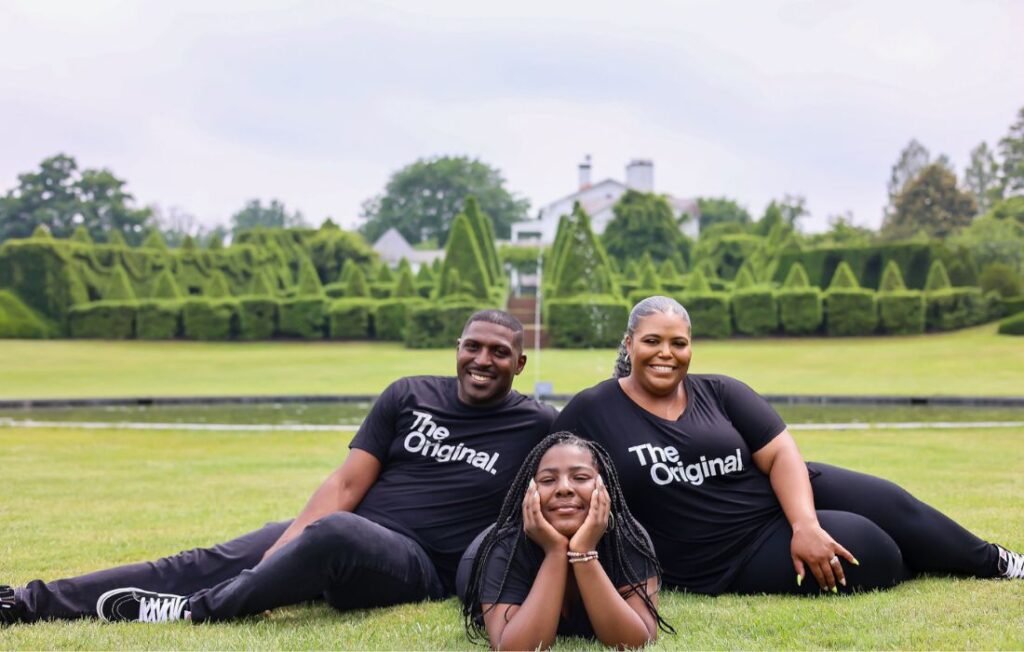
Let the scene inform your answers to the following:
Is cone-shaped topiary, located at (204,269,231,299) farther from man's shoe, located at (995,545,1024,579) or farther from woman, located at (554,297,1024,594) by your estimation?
man's shoe, located at (995,545,1024,579)

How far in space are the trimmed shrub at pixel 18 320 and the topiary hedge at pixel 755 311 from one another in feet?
91.5

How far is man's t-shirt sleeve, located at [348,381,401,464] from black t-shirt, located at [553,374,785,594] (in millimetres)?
774

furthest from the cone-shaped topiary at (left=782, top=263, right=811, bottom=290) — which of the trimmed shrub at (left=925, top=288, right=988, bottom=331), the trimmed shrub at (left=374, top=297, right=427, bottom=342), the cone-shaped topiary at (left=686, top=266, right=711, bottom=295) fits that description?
the trimmed shrub at (left=374, top=297, right=427, bottom=342)

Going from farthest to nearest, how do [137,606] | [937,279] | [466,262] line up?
[937,279] → [466,262] → [137,606]

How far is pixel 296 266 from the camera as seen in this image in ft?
177

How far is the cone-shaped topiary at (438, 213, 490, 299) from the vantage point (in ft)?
115

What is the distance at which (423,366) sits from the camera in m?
26.7

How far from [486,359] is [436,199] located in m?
→ 90.9

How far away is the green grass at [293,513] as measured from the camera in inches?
136

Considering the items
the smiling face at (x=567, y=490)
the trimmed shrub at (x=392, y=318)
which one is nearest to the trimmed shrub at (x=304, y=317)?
the trimmed shrub at (x=392, y=318)

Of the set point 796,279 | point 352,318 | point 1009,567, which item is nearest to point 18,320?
point 352,318

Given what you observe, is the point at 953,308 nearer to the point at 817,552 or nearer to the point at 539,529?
the point at 817,552

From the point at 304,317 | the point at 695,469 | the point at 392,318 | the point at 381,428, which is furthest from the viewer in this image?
the point at 304,317

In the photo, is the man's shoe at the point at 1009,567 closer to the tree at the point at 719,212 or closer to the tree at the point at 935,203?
the tree at the point at 935,203
